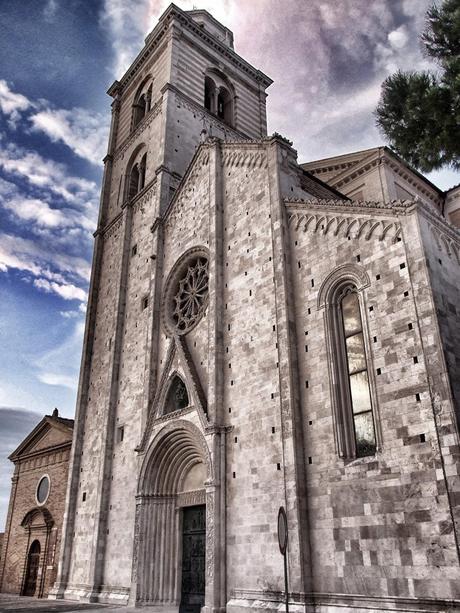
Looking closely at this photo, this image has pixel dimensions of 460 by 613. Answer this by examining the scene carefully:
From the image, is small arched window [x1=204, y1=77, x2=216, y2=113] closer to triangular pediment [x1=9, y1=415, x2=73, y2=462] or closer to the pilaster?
the pilaster

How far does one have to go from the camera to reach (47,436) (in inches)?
992

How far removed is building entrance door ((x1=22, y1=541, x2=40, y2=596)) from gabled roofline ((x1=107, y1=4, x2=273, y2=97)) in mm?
23542

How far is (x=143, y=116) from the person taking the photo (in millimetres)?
27172

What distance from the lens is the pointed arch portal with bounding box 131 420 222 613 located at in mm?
14086

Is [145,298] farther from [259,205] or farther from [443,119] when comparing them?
[443,119]

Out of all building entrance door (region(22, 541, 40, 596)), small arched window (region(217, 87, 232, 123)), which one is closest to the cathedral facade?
small arched window (region(217, 87, 232, 123))

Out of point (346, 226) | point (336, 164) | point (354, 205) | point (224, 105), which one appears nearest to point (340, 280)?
point (346, 226)

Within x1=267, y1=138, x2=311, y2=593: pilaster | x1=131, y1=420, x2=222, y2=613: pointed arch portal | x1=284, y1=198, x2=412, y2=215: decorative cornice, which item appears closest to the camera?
x1=267, y1=138, x2=311, y2=593: pilaster

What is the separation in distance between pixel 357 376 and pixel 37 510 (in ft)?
58.1

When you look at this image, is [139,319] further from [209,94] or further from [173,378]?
[209,94]

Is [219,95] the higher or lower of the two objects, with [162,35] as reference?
lower

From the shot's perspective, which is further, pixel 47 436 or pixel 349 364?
pixel 47 436

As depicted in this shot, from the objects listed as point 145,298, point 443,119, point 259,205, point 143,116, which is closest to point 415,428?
point 443,119

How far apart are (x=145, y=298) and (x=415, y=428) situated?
12518 mm
